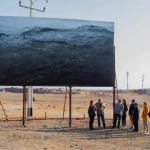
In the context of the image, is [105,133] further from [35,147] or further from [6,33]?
[6,33]

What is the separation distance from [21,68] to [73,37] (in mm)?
3231

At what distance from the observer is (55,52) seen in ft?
61.8

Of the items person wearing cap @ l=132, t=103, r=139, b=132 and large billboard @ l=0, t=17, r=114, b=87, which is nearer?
person wearing cap @ l=132, t=103, r=139, b=132

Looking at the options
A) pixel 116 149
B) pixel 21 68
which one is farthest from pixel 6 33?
pixel 116 149

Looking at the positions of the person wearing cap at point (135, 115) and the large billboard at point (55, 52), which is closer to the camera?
the person wearing cap at point (135, 115)

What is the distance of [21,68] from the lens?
18562 mm

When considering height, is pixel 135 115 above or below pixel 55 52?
below

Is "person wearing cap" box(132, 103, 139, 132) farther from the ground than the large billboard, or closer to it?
closer to it

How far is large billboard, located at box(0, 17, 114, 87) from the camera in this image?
18516mm

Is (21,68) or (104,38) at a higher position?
(104,38)

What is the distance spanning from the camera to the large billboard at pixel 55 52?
1852 cm

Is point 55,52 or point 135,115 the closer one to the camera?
point 135,115

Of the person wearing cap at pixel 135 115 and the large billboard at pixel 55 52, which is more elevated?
the large billboard at pixel 55 52

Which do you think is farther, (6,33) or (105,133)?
(6,33)
